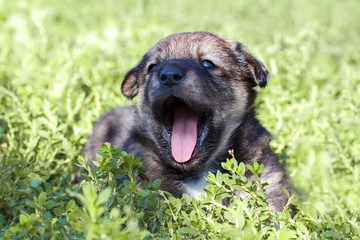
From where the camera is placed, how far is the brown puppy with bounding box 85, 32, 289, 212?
10.4ft

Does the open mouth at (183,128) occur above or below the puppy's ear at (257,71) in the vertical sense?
below

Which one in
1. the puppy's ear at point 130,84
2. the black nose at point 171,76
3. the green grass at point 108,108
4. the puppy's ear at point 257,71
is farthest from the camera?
the puppy's ear at point 130,84

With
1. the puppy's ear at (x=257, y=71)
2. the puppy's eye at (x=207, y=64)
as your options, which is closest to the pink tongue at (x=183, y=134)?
the puppy's eye at (x=207, y=64)

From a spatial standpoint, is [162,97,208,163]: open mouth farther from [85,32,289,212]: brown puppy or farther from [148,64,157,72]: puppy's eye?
[148,64,157,72]: puppy's eye

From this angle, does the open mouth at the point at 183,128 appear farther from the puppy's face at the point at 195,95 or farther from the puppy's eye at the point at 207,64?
the puppy's eye at the point at 207,64

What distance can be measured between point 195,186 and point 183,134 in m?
0.35

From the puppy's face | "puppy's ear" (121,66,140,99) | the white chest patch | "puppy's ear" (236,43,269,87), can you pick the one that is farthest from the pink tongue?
"puppy's ear" (121,66,140,99)

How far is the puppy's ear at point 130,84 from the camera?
3920mm

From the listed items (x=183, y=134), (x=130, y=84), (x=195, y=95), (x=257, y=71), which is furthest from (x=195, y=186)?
(x=130, y=84)

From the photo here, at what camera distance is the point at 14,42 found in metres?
7.15

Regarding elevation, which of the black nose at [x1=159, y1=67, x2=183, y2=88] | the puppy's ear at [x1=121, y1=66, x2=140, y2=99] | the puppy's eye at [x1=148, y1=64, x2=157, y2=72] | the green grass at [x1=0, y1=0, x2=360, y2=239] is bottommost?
the green grass at [x1=0, y1=0, x2=360, y2=239]

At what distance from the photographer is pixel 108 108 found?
5.04 metres

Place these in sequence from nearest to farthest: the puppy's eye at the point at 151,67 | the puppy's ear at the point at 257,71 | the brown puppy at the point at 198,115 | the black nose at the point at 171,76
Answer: the black nose at the point at 171,76
the brown puppy at the point at 198,115
the puppy's ear at the point at 257,71
the puppy's eye at the point at 151,67

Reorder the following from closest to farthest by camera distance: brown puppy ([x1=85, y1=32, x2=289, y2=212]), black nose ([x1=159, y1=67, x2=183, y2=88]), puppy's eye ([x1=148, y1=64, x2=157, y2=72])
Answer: black nose ([x1=159, y1=67, x2=183, y2=88]) → brown puppy ([x1=85, y1=32, x2=289, y2=212]) → puppy's eye ([x1=148, y1=64, x2=157, y2=72])
